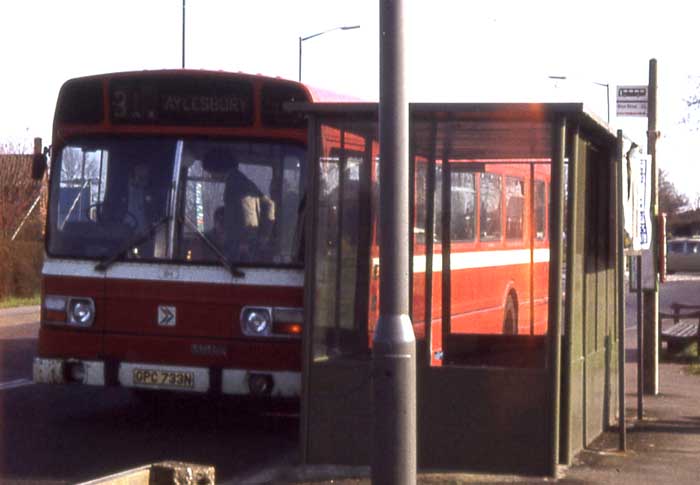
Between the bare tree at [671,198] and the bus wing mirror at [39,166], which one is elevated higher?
the bare tree at [671,198]

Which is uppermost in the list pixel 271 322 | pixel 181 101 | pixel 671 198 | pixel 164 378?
pixel 671 198

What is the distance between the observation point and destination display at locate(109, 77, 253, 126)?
12.7m

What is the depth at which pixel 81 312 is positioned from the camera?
12.9m

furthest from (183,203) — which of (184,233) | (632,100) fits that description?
(632,100)

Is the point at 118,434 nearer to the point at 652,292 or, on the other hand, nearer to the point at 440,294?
the point at 440,294

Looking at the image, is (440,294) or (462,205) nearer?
(440,294)

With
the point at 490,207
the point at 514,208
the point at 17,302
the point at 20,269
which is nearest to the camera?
the point at 490,207

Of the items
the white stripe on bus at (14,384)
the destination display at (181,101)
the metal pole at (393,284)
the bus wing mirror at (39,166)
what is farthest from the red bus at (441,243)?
the white stripe on bus at (14,384)

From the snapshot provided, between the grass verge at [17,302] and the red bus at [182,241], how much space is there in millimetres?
24334

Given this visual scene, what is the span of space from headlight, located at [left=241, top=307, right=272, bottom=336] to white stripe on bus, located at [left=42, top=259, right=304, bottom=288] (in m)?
0.23

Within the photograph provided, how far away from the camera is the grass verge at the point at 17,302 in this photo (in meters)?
37.0

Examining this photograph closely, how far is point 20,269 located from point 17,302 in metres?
2.49

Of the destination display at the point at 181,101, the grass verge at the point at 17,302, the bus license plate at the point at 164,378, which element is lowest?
the grass verge at the point at 17,302

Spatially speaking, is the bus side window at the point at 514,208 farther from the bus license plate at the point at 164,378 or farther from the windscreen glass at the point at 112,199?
the bus license plate at the point at 164,378
